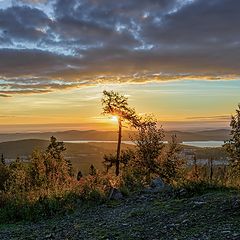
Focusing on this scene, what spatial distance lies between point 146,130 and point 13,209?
14.3m

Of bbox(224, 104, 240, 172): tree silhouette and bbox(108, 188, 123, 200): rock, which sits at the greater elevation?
bbox(224, 104, 240, 172): tree silhouette

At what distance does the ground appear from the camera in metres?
9.75

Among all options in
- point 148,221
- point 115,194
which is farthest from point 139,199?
point 148,221

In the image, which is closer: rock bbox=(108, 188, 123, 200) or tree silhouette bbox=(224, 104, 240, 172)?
tree silhouette bbox=(224, 104, 240, 172)

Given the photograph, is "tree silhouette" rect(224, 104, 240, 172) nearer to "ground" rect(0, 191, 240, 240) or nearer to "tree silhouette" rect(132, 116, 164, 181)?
"ground" rect(0, 191, 240, 240)

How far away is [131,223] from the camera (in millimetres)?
11586

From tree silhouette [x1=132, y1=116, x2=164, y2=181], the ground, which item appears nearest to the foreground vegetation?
the ground

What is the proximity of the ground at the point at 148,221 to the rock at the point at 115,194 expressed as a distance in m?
0.40

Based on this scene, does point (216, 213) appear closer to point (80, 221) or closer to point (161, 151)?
point (80, 221)

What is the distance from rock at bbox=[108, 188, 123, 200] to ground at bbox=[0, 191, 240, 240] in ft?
1.33

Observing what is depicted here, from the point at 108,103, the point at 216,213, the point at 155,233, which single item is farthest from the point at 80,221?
the point at 108,103

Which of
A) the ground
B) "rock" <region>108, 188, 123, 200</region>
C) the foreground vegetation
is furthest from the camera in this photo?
"rock" <region>108, 188, 123, 200</region>

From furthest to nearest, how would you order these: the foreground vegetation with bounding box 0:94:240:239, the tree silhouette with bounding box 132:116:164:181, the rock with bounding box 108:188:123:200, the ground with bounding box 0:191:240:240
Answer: the tree silhouette with bounding box 132:116:164:181, the rock with bounding box 108:188:123:200, the foreground vegetation with bounding box 0:94:240:239, the ground with bounding box 0:191:240:240

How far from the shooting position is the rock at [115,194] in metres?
15.9
